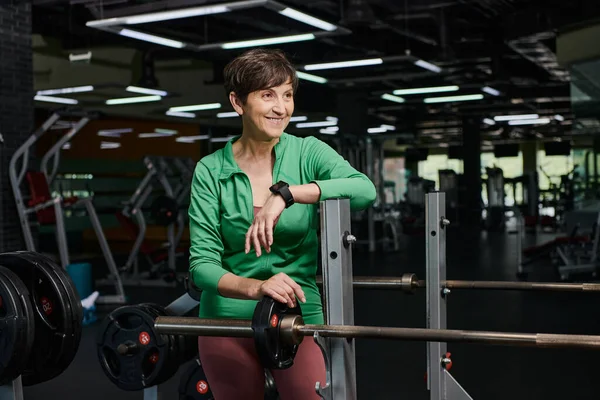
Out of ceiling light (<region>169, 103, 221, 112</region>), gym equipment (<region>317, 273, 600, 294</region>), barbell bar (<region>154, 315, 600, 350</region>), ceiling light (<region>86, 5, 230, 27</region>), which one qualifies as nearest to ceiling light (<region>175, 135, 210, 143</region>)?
ceiling light (<region>169, 103, 221, 112</region>)

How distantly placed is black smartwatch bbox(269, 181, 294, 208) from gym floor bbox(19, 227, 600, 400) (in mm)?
2440

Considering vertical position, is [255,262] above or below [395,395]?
above

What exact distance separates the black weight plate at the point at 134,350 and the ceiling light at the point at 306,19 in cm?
449

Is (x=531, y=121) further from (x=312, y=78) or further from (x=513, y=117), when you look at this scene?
(x=312, y=78)

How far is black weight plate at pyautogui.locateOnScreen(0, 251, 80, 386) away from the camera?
8.16 ft

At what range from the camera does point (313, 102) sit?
12.6 meters

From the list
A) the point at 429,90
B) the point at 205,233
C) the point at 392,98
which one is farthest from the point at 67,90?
the point at 205,233

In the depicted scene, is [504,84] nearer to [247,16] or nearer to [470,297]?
[247,16]

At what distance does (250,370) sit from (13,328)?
1032mm

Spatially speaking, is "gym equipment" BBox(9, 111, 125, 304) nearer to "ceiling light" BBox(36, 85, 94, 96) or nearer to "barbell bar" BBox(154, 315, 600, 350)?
"ceiling light" BBox(36, 85, 94, 96)

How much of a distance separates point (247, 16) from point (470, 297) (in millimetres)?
4017

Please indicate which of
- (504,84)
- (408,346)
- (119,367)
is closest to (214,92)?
(504,84)

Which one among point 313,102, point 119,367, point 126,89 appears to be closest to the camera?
point 119,367

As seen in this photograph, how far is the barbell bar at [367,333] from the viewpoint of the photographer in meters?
1.27
